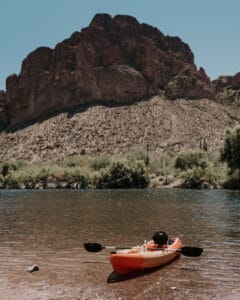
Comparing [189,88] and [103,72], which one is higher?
[103,72]

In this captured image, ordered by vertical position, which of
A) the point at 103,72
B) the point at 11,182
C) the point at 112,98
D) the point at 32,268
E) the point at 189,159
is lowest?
the point at 11,182

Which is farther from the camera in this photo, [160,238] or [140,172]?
[140,172]

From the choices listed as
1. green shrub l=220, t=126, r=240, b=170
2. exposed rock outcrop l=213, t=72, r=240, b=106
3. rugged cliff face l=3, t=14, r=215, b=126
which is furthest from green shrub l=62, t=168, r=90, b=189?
exposed rock outcrop l=213, t=72, r=240, b=106

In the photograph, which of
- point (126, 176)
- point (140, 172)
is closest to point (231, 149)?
point (140, 172)

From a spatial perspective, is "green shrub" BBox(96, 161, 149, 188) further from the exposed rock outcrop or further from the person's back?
the exposed rock outcrop

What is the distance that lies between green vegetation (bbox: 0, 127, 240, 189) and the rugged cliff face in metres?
41.6

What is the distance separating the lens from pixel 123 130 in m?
127

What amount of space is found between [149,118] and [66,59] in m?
49.9

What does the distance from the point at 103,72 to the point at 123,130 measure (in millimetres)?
39337

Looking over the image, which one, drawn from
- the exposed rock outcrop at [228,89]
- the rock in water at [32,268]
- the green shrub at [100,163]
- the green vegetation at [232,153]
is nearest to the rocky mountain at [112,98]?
the exposed rock outcrop at [228,89]

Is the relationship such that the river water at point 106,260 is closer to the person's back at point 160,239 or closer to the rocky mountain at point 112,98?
the person's back at point 160,239

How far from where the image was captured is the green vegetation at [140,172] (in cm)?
7019

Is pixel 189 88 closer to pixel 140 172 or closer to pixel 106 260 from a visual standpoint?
pixel 140 172

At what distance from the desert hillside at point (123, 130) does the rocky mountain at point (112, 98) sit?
11.1 inches
